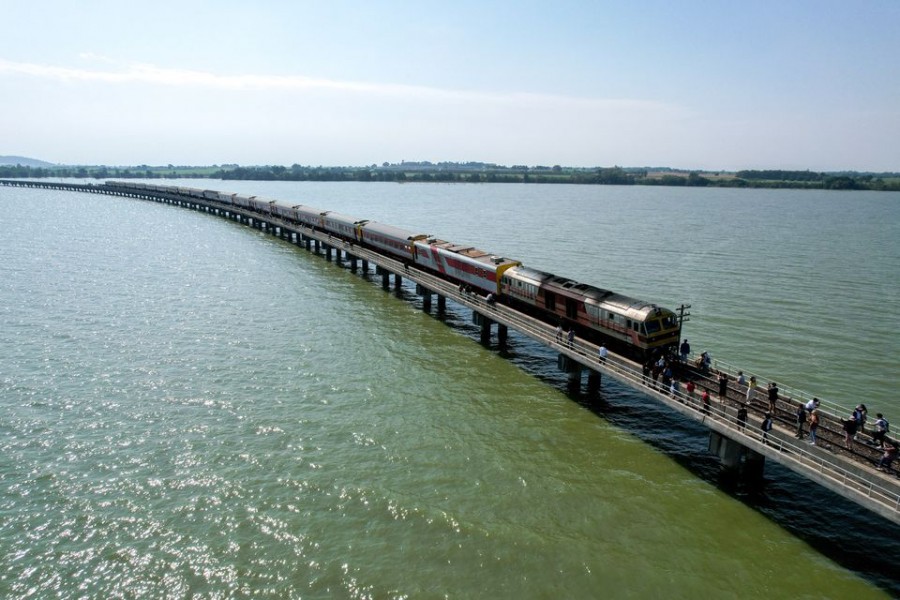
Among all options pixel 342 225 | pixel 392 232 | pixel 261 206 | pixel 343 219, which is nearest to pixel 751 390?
pixel 392 232

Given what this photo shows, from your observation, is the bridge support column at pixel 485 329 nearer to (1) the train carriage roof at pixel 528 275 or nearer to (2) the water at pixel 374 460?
(2) the water at pixel 374 460

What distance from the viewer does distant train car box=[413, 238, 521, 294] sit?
4197 cm

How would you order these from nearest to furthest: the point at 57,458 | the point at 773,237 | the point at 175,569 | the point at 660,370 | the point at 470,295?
the point at 175,569 < the point at 57,458 < the point at 660,370 < the point at 470,295 < the point at 773,237

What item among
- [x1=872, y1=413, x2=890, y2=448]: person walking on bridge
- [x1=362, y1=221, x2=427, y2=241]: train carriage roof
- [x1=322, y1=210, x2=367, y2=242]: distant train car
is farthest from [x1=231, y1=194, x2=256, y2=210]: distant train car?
[x1=872, y1=413, x2=890, y2=448]: person walking on bridge

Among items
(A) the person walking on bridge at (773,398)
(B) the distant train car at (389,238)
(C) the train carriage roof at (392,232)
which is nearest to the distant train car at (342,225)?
(B) the distant train car at (389,238)

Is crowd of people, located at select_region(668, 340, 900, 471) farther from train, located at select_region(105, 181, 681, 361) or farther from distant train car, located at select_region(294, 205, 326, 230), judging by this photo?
distant train car, located at select_region(294, 205, 326, 230)

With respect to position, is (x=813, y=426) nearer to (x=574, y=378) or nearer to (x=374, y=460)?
(x=574, y=378)

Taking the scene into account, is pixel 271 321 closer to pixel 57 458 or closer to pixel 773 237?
pixel 57 458

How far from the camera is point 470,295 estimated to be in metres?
41.7

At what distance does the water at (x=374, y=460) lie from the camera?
1881 centimetres

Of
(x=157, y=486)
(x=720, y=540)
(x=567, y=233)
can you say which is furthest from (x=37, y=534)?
(x=567, y=233)

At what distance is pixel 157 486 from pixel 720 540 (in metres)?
21.4

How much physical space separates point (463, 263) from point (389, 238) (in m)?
16.0

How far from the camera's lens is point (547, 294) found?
3644 centimetres
